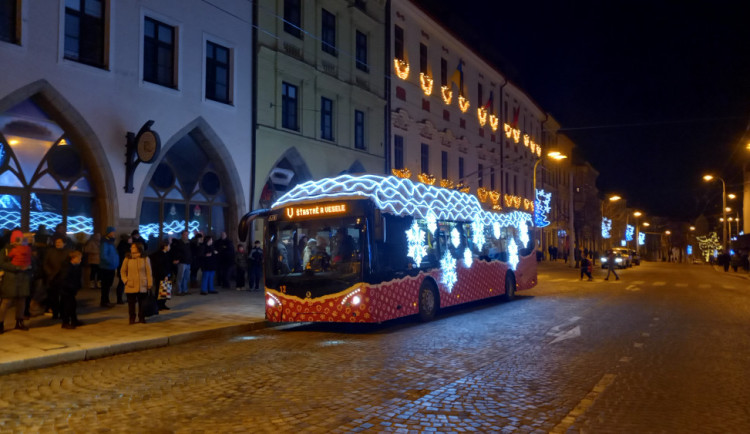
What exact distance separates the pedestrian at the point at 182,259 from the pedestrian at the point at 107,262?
2.33 meters

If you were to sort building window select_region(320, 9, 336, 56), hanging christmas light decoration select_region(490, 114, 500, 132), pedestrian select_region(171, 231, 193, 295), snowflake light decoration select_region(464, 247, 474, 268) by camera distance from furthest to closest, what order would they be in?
hanging christmas light decoration select_region(490, 114, 500, 132)
building window select_region(320, 9, 336, 56)
pedestrian select_region(171, 231, 193, 295)
snowflake light decoration select_region(464, 247, 474, 268)

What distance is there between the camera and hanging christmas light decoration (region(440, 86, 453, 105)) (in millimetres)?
34781

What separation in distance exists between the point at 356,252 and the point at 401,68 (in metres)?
20.1

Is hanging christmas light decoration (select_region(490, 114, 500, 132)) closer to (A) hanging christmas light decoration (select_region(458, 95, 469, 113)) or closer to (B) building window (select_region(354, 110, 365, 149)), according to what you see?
(A) hanging christmas light decoration (select_region(458, 95, 469, 113))

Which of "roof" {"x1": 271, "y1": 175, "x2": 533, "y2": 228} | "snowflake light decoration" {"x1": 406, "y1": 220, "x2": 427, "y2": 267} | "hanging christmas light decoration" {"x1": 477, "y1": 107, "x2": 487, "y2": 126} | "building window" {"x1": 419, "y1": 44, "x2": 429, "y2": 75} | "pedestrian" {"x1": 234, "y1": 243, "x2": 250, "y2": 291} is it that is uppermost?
"building window" {"x1": 419, "y1": 44, "x2": 429, "y2": 75}

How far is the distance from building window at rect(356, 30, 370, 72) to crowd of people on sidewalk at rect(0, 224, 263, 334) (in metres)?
11.2

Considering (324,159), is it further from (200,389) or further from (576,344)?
(200,389)

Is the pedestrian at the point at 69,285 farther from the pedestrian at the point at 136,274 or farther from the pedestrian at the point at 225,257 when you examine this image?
the pedestrian at the point at 225,257

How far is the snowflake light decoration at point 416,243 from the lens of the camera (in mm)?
13610

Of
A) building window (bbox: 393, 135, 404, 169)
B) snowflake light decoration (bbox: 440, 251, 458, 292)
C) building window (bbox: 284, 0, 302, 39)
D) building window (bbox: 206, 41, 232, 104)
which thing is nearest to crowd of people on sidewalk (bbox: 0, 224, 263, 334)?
building window (bbox: 206, 41, 232, 104)

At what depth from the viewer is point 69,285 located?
38.0ft

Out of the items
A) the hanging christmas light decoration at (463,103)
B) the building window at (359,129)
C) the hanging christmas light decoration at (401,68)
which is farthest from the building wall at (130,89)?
the hanging christmas light decoration at (463,103)

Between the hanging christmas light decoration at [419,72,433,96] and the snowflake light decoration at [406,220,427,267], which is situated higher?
the hanging christmas light decoration at [419,72,433,96]

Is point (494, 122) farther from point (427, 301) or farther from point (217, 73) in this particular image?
point (427, 301)
